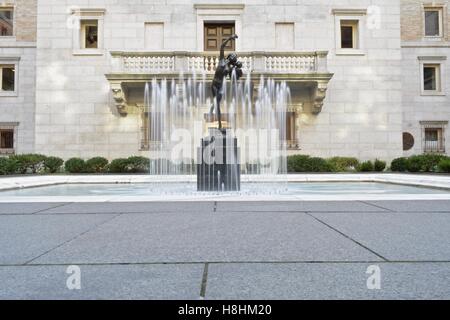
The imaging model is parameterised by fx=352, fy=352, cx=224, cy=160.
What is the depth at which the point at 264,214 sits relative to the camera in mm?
5703

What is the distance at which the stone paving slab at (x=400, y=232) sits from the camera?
10.9 ft

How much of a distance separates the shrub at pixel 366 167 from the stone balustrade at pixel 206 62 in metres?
5.91

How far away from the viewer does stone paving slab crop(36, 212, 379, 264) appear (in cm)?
320

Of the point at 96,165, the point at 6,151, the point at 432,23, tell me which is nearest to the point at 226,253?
the point at 96,165

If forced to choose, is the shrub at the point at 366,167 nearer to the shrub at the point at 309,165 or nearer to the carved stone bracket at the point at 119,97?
the shrub at the point at 309,165

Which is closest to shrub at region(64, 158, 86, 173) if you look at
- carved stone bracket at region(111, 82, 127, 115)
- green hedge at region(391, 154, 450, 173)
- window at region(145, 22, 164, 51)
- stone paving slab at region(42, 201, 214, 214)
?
carved stone bracket at region(111, 82, 127, 115)

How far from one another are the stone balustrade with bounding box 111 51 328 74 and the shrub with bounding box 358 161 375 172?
233 inches

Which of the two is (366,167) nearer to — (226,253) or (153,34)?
(153,34)

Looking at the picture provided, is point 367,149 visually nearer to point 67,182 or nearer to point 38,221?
point 67,182

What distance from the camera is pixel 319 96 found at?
68.1 feet

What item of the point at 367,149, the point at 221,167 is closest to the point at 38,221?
the point at 221,167

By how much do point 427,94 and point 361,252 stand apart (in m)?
26.1

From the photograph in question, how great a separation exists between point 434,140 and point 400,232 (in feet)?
80.5

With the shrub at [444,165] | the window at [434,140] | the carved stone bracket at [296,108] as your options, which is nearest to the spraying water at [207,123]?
the carved stone bracket at [296,108]
